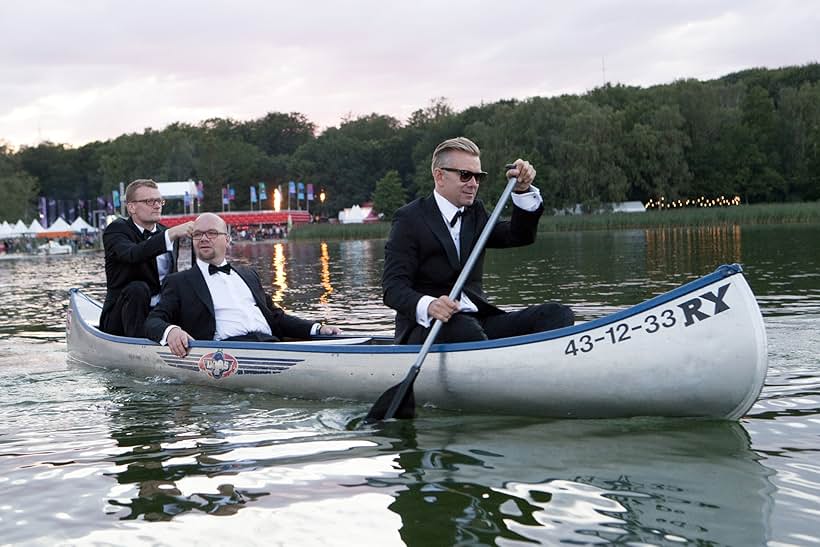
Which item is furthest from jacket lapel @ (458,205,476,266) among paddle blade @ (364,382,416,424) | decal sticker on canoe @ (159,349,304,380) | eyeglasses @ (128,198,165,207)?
eyeglasses @ (128,198,165,207)

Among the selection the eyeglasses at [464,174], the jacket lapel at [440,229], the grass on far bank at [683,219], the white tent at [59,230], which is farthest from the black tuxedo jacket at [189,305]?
the white tent at [59,230]

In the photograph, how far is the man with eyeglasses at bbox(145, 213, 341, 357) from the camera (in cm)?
745

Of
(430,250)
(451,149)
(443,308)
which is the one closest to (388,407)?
(443,308)

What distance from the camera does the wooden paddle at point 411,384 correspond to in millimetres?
6070

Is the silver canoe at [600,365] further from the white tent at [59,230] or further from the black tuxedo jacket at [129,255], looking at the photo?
the white tent at [59,230]

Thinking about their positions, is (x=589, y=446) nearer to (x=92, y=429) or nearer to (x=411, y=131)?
(x=92, y=429)

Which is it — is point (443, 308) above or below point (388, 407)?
above

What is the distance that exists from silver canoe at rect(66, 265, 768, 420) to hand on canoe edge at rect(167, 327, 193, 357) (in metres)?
0.86

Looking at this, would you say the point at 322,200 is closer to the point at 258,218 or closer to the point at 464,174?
the point at 258,218

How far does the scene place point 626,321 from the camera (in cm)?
546

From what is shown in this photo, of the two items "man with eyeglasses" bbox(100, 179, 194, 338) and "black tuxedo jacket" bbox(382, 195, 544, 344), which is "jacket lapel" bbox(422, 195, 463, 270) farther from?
"man with eyeglasses" bbox(100, 179, 194, 338)

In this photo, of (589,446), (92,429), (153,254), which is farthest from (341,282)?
(589,446)

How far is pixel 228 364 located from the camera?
7.41 metres

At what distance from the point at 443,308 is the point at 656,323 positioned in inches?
52.5
